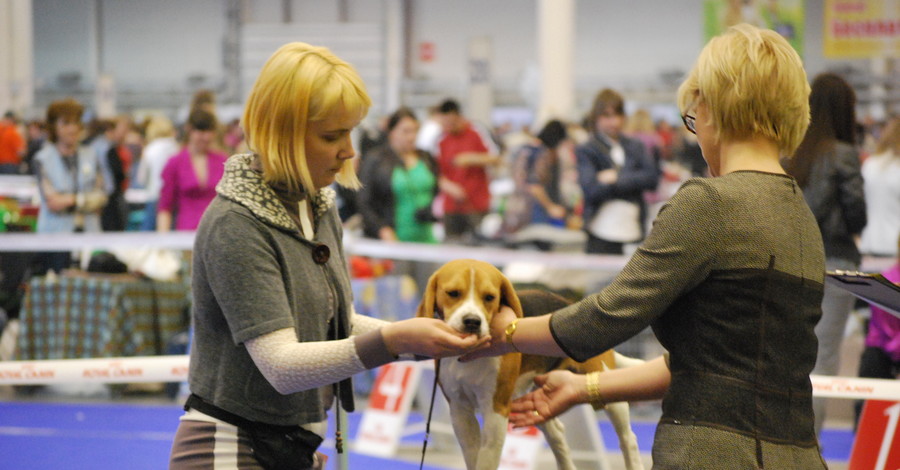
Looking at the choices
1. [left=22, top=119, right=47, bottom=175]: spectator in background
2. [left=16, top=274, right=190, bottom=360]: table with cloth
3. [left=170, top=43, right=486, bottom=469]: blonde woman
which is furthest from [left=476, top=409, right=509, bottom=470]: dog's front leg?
[left=22, top=119, right=47, bottom=175]: spectator in background

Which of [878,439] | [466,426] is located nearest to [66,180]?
[466,426]

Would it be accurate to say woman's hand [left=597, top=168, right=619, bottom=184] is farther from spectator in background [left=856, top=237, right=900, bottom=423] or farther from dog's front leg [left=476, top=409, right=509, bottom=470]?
dog's front leg [left=476, top=409, right=509, bottom=470]

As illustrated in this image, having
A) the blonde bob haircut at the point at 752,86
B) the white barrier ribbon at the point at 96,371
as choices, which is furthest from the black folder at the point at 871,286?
the white barrier ribbon at the point at 96,371

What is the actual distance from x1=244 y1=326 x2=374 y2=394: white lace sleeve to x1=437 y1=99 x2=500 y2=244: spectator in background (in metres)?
7.16

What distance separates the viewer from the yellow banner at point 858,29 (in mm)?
19734

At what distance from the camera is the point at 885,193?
279 inches

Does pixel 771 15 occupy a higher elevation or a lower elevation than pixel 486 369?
higher

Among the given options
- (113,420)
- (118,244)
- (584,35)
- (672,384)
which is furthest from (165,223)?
(584,35)

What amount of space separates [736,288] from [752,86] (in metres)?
0.35

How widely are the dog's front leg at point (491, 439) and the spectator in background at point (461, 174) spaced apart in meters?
6.54

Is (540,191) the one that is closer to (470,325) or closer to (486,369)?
(486,369)

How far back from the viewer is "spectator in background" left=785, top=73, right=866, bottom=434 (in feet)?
16.3

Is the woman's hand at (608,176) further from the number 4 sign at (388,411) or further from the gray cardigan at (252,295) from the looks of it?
the gray cardigan at (252,295)

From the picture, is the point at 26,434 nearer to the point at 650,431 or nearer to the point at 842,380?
the point at 650,431
